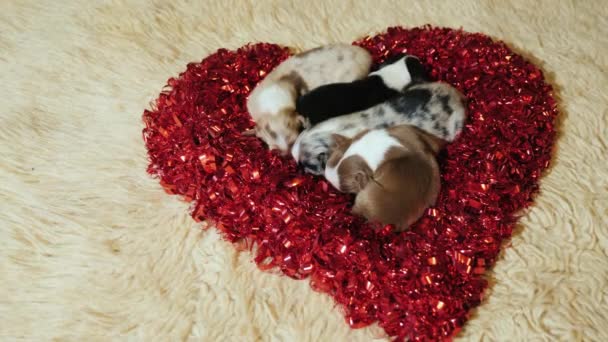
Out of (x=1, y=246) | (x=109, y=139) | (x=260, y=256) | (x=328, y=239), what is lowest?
(x=1, y=246)

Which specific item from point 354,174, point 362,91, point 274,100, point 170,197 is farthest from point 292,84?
point 170,197

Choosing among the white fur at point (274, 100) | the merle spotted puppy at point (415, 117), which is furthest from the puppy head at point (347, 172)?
the white fur at point (274, 100)

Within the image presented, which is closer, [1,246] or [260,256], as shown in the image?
[260,256]

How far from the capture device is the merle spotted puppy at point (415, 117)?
5.68 ft

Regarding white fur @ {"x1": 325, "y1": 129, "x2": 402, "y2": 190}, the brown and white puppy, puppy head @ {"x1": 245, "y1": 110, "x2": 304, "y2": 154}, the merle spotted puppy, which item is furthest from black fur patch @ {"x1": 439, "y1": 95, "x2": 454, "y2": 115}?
puppy head @ {"x1": 245, "y1": 110, "x2": 304, "y2": 154}

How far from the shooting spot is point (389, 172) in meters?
1.50

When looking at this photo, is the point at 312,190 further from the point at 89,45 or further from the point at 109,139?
the point at 89,45

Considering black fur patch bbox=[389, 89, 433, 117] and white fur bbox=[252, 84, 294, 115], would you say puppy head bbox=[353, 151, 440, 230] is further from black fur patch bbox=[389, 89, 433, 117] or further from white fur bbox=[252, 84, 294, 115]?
white fur bbox=[252, 84, 294, 115]

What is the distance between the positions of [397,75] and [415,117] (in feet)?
0.69

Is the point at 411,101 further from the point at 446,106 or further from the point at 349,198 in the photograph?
the point at 349,198

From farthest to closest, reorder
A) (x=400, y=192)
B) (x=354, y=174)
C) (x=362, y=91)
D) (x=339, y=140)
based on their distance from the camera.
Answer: (x=362, y=91), (x=339, y=140), (x=354, y=174), (x=400, y=192)

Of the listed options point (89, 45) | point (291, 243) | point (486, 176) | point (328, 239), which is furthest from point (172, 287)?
point (89, 45)

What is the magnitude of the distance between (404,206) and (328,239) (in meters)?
0.23

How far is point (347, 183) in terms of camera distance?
1.58 metres
